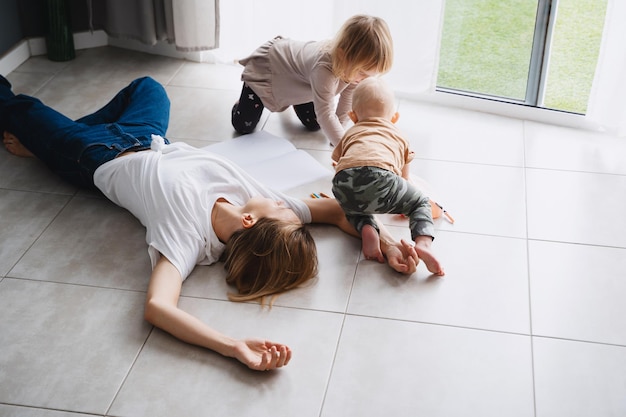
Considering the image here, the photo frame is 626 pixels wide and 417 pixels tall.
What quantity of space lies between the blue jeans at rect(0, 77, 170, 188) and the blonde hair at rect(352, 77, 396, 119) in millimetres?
660

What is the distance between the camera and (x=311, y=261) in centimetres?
190

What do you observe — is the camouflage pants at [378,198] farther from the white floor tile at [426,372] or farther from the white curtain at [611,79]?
the white curtain at [611,79]

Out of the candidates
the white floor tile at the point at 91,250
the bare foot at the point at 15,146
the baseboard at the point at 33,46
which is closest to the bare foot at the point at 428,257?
the white floor tile at the point at 91,250

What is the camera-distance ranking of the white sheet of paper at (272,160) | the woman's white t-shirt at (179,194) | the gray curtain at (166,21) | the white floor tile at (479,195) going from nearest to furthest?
the woman's white t-shirt at (179,194) → the white floor tile at (479,195) → the white sheet of paper at (272,160) → the gray curtain at (166,21)

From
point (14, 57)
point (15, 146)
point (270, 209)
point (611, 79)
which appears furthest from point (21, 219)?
point (611, 79)

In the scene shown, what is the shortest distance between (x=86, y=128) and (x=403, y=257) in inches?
41.4

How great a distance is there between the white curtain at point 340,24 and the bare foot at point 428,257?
0.98 meters

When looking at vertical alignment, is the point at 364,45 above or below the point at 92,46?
above

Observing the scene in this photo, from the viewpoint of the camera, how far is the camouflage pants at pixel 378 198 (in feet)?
6.49

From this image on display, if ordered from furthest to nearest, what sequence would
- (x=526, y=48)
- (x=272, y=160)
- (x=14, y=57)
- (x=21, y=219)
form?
1. (x=14, y=57)
2. (x=526, y=48)
3. (x=272, y=160)
4. (x=21, y=219)

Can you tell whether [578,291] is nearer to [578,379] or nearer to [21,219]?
[578,379]

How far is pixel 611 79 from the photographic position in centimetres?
251

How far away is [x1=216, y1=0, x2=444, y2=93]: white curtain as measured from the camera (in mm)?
2676

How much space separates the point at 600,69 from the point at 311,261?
1.29m
